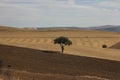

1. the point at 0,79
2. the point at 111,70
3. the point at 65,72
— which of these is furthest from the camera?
the point at 111,70

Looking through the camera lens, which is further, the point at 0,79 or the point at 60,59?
the point at 60,59

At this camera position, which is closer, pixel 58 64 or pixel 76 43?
pixel 58 64

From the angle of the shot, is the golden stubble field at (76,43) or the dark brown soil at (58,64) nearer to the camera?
the dark brown soil at (58,64)

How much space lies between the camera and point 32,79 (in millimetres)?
26828

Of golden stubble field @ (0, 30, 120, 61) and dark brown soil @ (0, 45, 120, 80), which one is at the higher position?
dark brown soil @ (0, 45, 120, 80)

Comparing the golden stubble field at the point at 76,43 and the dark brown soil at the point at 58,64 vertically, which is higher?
the dark brown soil at the point at 58,64

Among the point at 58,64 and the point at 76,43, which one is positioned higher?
the point at 58,64

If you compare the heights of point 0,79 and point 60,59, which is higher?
point 0,79

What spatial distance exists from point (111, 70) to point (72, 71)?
18.7 ft

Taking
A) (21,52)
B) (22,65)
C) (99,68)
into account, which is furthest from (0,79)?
(21,52)

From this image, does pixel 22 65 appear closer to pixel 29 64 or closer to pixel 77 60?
pixel 29 64

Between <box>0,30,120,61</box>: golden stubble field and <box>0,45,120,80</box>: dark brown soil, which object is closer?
<box>0,45,120,80</box>: dark brown soil

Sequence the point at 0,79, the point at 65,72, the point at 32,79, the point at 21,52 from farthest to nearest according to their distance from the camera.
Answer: the point at 21,52 < the point at 65,72 < the point at 32,79 < the point at 0,79

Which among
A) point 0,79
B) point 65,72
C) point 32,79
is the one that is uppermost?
point 0,79
